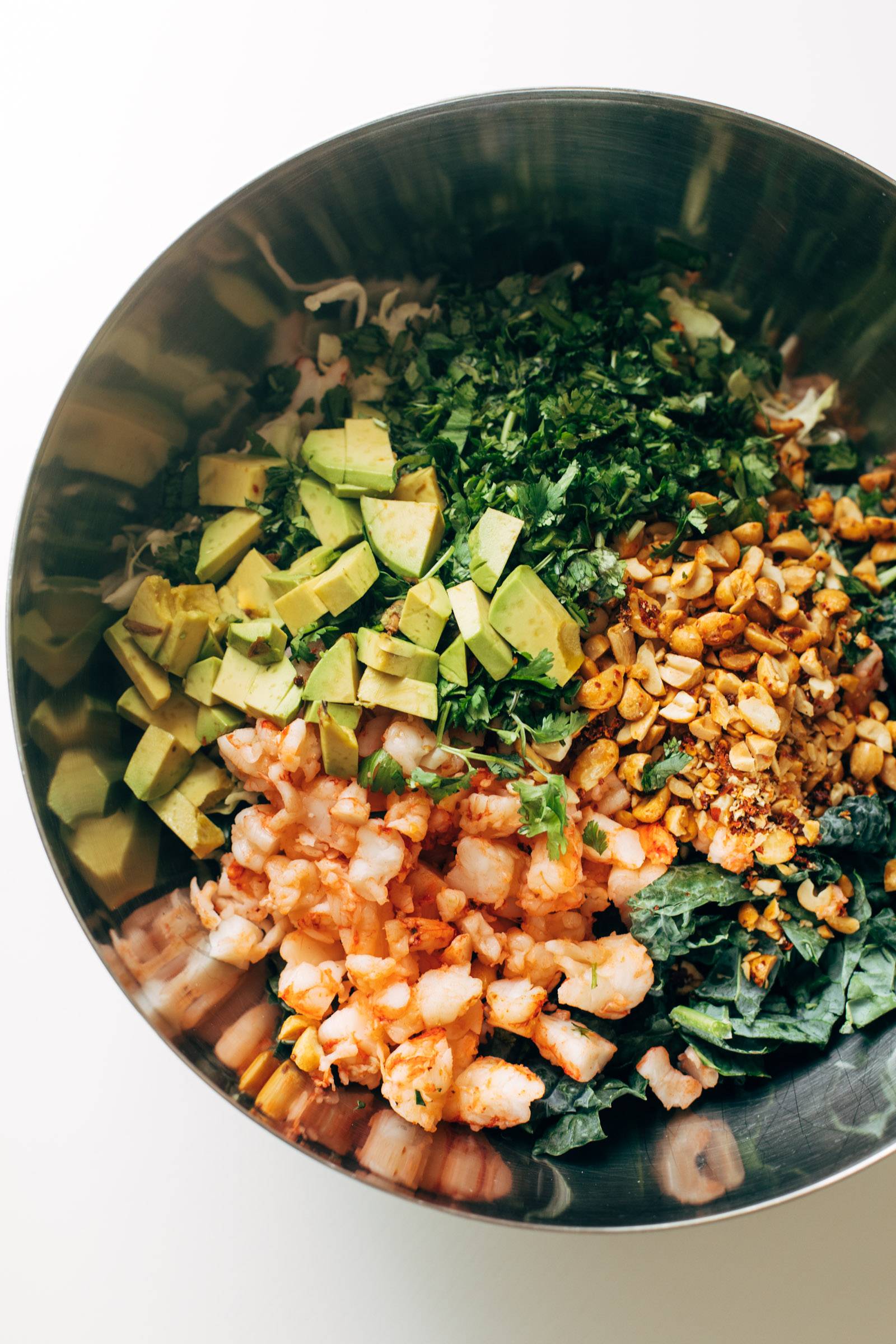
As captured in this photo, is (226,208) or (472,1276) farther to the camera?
(472,1276)

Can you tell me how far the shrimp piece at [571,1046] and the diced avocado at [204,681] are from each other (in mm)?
870

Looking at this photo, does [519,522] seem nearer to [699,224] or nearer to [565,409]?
[565,409]

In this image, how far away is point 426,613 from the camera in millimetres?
1490

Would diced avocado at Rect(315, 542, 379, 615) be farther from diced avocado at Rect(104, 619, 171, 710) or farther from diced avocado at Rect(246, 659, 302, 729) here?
diced avocado at Rect(104, 619, 171, 710)

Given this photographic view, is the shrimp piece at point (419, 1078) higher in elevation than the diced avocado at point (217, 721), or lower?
lower

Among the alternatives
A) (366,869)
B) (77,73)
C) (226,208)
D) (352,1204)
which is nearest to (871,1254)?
(352,1204)

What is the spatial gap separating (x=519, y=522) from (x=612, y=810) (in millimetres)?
580

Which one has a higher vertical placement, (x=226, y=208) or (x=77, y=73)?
(x=77, y=73)

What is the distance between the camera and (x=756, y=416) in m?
1.80

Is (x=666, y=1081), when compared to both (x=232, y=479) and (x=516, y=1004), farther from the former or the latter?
(x=232, y=479)

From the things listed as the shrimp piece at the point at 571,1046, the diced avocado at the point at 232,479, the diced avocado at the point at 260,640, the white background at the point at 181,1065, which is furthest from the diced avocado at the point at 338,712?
the white background at the point at 181,1065

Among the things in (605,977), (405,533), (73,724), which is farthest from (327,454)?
(605,977)

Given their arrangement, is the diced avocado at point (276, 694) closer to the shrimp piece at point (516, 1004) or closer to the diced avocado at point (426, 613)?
the diced avocado at point (426, 613)

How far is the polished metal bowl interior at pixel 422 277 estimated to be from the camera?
1492 millimetres
